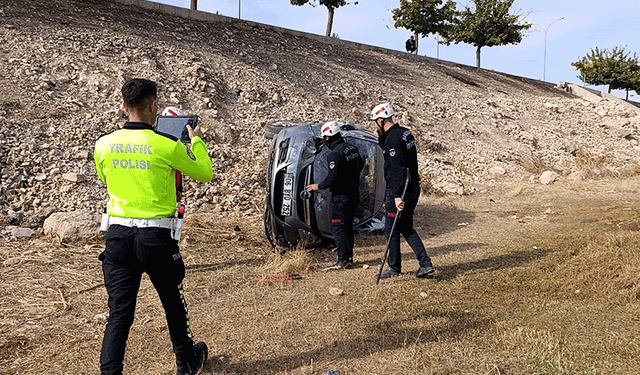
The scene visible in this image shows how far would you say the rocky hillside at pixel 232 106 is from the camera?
9938mm

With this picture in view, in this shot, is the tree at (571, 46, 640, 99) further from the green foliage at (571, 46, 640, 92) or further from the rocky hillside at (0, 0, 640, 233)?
the rocky hillside at (0, 0, 640, 233)

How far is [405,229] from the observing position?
5895mm

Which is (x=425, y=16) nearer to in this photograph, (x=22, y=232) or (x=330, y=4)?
(x=330, y=4)

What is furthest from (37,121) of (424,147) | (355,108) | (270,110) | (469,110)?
(469,110)

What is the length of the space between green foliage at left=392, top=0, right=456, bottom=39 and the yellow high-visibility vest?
30266mm

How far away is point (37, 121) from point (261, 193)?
5.07 meters

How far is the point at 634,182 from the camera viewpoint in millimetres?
14117

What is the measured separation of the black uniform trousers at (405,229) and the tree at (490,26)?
90.1ft

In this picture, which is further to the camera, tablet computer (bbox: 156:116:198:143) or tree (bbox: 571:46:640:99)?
tree (bbox: 571:46:640:99)

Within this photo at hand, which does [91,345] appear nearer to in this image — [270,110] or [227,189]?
[227,189]

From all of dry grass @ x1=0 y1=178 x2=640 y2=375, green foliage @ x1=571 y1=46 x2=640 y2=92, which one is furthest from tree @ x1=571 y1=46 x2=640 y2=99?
dry grass @ x1=0 y1=178 x2=640 y2=375

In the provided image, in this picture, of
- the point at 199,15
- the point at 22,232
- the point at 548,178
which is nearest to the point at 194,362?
the point at 22,232

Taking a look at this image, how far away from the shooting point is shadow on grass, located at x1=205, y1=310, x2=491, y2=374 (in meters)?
3.77

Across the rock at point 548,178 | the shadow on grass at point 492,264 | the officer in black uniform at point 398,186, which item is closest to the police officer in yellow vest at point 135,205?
the officer in black uniform at point 398,186
